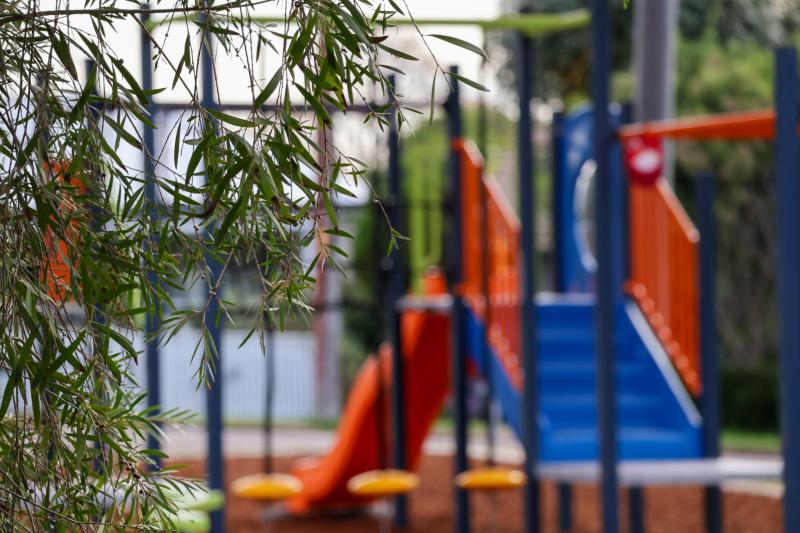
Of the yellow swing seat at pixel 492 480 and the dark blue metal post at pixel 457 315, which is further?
the dark blue metal post at pixel 457 315

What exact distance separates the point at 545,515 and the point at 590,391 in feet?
7.84

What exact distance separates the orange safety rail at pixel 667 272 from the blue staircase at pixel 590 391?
11cm

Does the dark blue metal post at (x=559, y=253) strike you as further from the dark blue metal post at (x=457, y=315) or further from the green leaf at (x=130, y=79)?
the green leaf at (x=130, y=79)

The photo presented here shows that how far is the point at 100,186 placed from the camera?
92.4 inches

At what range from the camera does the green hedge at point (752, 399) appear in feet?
56.6

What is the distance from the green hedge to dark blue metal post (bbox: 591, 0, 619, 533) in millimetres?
11794

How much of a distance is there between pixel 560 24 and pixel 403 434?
2.89m

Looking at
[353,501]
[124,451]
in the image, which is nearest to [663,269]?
[353,501]

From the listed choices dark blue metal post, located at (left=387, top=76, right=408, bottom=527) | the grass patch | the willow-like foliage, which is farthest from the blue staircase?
the grass patch

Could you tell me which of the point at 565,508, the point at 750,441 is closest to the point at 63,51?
the point at 565,508

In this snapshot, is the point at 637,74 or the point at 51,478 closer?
the point at 51,478

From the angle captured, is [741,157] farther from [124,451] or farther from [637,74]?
[124,451]

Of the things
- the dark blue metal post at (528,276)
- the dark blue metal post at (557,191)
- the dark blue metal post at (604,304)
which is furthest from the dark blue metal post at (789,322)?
the dark blue metal post at (557,191)

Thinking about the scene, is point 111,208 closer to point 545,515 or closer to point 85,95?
point 85,95
